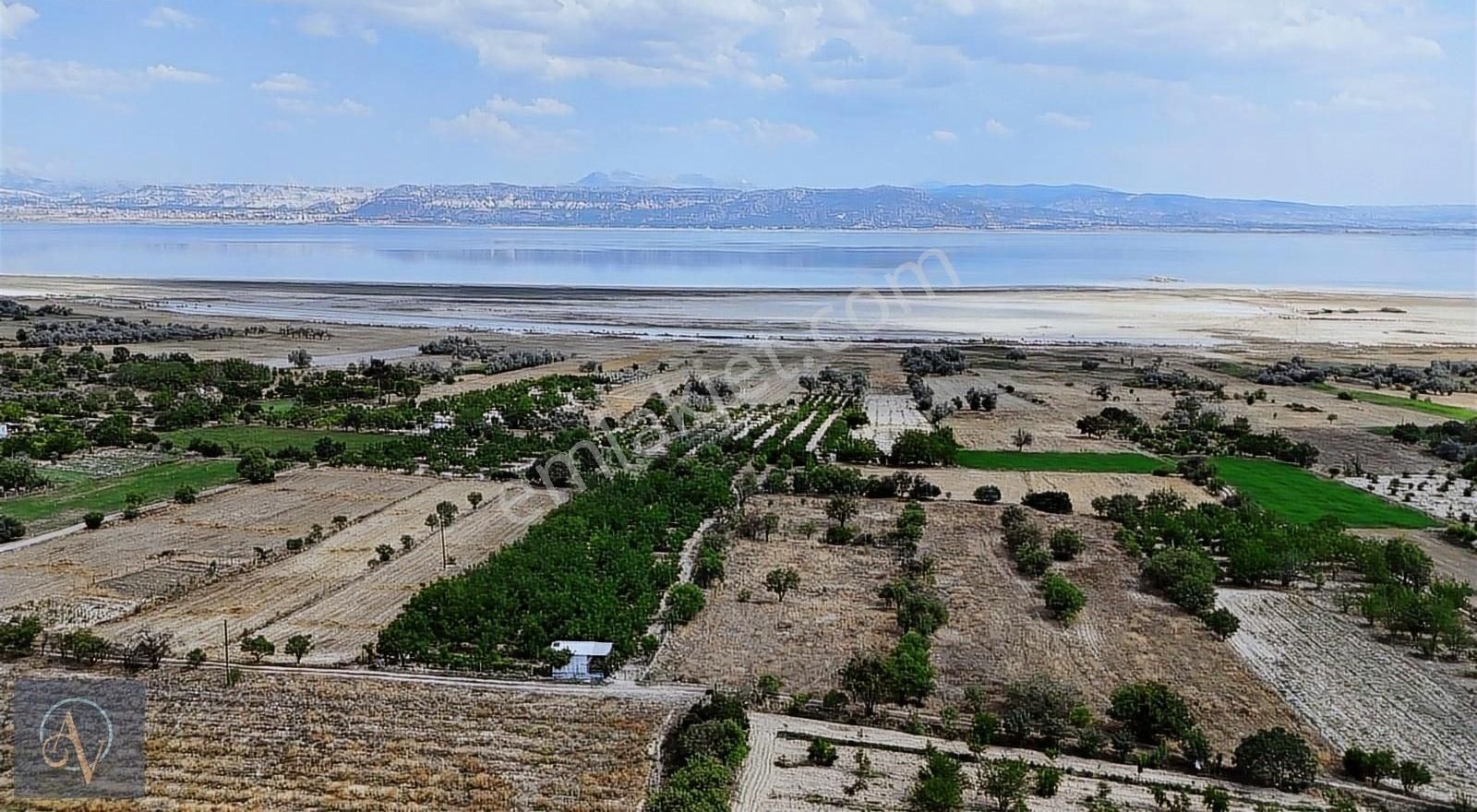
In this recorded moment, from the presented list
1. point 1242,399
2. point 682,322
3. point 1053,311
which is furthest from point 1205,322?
point 682,322

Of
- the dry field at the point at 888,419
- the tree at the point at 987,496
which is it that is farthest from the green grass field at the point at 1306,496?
the dry field at the point at 888,419

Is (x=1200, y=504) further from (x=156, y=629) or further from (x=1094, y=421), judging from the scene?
(x=156, y=629)

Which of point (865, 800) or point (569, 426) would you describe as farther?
point (569, 426)

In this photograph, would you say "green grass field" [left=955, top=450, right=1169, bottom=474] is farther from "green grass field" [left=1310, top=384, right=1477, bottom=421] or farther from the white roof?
the white roof

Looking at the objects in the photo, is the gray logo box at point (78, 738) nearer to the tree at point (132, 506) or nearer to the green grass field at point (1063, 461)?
the tree at point (132, 506)

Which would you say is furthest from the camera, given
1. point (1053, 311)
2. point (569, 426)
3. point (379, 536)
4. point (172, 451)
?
point (1053, 311)

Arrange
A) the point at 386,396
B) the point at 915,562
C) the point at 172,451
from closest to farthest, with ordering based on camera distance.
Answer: the point at 915,562 → the point at 172,451 → the point at 386,396
